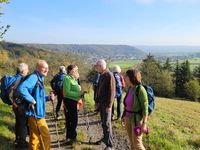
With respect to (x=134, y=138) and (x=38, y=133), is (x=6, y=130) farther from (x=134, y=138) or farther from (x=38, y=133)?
(x=134, y=138)

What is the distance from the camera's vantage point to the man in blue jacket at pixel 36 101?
272 inches

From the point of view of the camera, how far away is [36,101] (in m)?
7.18

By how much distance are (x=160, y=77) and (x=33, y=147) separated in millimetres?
63494

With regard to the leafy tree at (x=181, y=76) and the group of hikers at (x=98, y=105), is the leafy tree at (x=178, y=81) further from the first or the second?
the group of hikers at (x=98, y=105)

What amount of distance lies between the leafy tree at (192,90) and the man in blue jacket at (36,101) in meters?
61.1

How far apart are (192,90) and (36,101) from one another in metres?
62.0

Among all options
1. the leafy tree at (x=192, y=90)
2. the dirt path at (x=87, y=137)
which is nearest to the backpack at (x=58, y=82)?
the dirt path at (x=87, y=137)

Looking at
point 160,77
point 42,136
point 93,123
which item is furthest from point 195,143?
point 160,77

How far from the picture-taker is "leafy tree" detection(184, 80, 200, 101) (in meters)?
65.4

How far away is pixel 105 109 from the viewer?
28.6 ft

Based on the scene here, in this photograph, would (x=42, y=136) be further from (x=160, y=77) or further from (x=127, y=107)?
(x=160, y=77)

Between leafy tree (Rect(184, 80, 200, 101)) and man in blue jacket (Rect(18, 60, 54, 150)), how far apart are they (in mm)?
61124

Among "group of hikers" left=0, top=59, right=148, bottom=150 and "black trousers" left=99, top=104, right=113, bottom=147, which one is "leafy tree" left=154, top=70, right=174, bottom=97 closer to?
"black trousers" left=99, top=104, right=113, bottom=147

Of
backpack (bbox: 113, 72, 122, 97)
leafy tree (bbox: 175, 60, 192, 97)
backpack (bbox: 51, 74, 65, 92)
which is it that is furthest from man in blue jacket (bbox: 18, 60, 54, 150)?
leafy tree (bbox: 175, 60, 192, 97)
